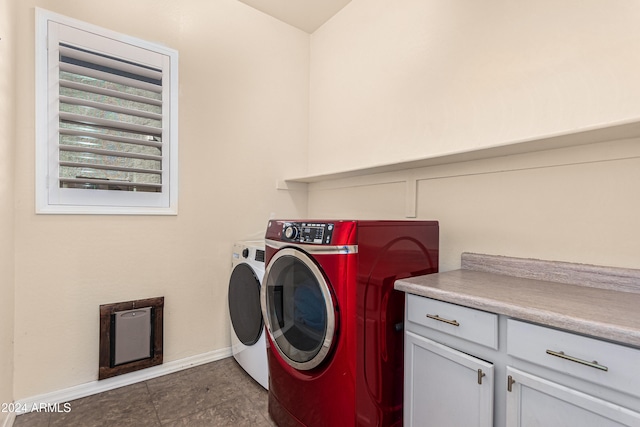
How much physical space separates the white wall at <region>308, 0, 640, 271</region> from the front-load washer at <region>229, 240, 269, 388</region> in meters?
0.87

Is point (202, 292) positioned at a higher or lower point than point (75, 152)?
lower

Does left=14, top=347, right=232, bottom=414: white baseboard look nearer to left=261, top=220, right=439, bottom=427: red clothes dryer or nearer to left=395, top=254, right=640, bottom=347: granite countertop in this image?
left=261, top=220, right=439, bottom=427: red clothes dryer

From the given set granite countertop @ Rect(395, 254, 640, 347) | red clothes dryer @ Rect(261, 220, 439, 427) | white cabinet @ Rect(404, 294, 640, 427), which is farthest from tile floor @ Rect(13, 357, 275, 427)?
granite countertop @ Rect(395, 254, 640, 347)

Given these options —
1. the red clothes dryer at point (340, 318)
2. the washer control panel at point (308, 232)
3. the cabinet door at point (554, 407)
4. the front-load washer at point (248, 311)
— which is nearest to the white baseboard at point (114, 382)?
the front-load washer at point (248, 311)

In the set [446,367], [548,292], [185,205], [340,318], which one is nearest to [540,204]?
[548,292]

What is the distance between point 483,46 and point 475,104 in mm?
301

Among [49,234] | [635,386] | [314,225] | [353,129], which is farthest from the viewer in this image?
[353,129]

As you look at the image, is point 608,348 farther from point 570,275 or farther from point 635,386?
→ point 570,275

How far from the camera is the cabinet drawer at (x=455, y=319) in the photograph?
1.04 meters

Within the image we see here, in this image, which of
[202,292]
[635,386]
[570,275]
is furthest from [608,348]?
[202,292]

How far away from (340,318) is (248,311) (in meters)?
0.95

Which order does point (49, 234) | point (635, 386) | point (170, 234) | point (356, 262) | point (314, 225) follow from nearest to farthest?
point (635, 386), point (356, 262), point (314, 225), point (49, 234), point (170, 234)

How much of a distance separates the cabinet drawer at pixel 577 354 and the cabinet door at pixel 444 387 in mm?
154

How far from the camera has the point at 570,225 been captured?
1364 mm
